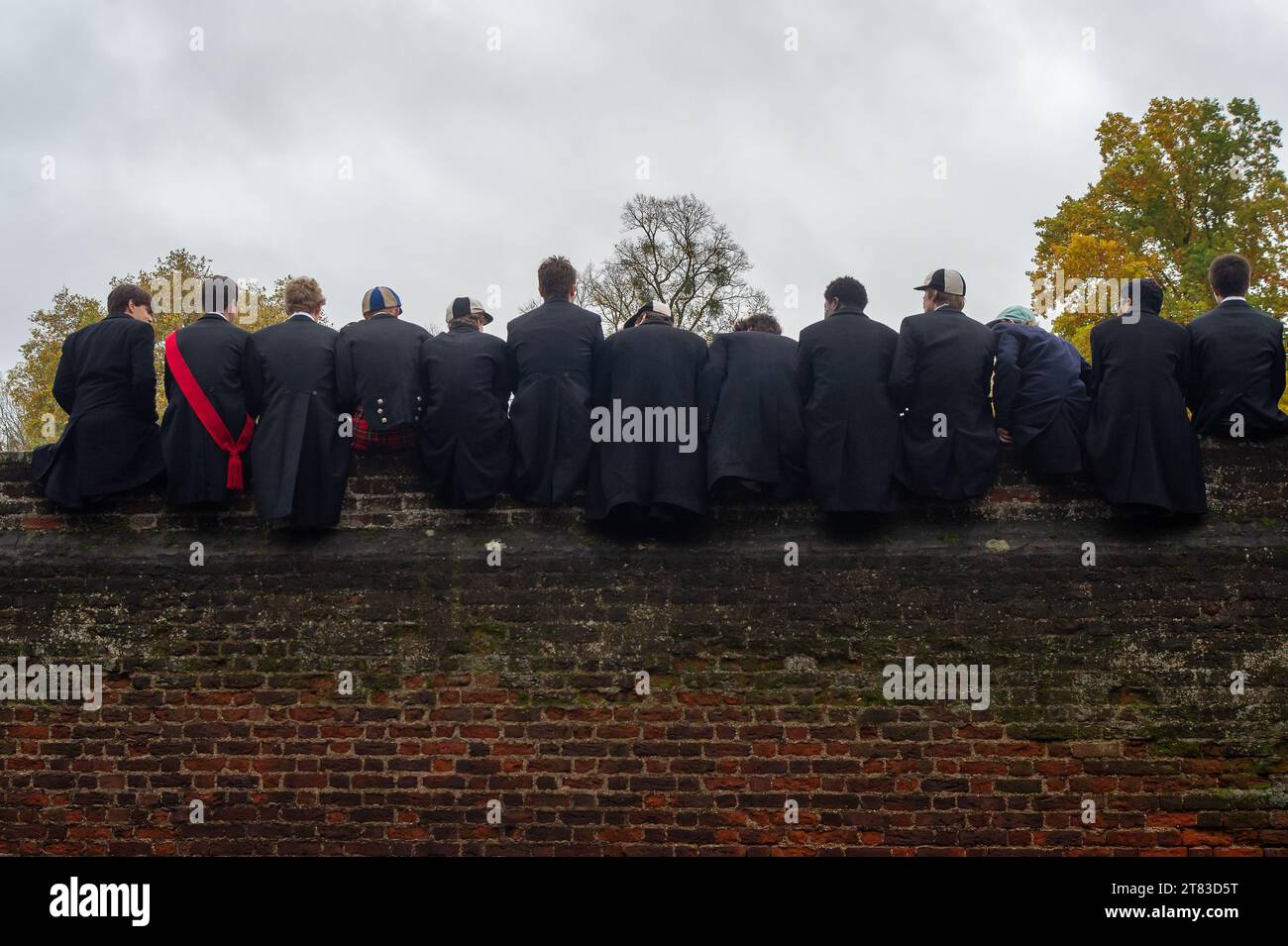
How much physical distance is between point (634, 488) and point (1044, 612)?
97.1 inches

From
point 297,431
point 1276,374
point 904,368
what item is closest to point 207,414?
point 297,431

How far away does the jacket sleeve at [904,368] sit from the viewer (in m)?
6.45

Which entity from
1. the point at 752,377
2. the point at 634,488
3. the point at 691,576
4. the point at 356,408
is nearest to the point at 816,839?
the point at 691,576

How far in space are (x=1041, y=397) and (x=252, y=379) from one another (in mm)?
4737

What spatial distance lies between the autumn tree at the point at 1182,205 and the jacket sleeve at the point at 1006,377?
47.9 ft

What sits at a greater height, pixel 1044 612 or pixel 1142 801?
pixel 1044 612

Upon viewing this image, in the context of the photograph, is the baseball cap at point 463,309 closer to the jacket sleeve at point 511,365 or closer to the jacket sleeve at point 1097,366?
the jacket sleeve at point 511,365

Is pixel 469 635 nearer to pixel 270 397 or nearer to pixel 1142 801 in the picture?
pixel 270 397

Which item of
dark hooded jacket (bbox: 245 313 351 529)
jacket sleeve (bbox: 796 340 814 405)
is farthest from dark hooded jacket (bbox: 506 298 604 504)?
jacket sleeve (bbox: 796 340 814 405)

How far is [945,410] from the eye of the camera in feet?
21.2

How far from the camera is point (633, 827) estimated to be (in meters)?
6.33

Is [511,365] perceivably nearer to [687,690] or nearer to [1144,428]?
[687,690]
